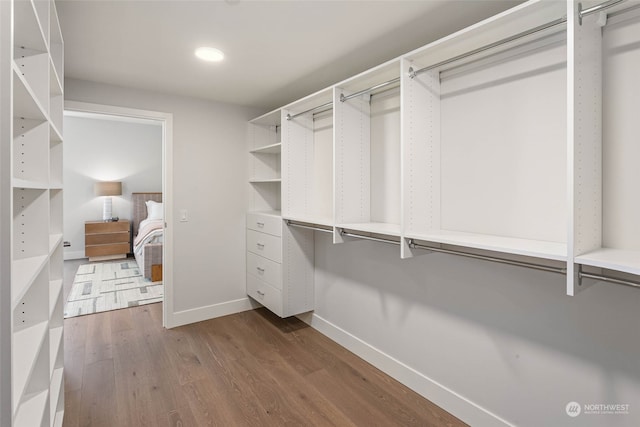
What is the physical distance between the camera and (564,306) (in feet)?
5.03

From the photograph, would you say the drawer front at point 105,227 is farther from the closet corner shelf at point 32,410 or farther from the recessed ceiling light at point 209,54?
the closet corner shelf at point 32,410

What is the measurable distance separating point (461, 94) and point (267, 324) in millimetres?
2674

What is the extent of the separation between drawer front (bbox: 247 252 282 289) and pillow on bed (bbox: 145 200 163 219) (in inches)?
129

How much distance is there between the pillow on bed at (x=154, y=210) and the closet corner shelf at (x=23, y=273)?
516cm

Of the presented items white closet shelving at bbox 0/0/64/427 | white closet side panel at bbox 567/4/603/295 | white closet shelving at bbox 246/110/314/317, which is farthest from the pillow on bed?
white closet side panel at bbox 567/4/603/295

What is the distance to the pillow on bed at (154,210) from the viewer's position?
6.18 meters

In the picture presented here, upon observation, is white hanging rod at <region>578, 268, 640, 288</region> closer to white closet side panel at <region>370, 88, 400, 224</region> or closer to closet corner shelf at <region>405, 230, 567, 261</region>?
closet corner shelf at <region>405, 230, 567, 261</region>

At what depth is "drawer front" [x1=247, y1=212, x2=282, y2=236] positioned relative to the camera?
3.12 meters

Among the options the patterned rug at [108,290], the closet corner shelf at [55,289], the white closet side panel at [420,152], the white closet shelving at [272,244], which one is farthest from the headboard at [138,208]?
the white closet side panel at [420,152]

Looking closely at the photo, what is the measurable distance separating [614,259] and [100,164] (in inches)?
295

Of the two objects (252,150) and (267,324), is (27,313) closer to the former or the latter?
(267,324)

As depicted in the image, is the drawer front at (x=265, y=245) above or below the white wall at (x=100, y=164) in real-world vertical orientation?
below

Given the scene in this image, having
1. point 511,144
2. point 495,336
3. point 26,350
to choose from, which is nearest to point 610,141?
point 511,144

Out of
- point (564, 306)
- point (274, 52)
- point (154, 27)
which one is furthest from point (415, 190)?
point (154, 27)
